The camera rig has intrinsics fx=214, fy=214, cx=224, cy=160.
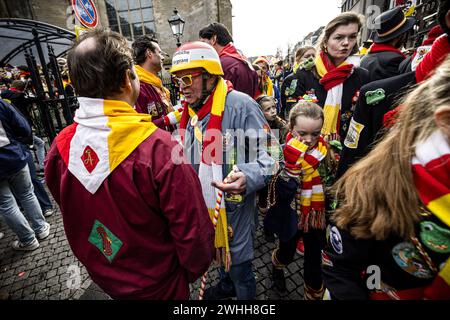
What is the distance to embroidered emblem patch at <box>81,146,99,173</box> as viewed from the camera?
1.07 meters

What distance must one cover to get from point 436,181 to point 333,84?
7.21ft

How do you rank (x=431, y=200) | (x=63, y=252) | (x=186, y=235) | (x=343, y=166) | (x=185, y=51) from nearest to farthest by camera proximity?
(x=431, y=200) → (x=186, y=235) → (x=185, y=51) → (x=343, y=166) → (x=63, y=252)

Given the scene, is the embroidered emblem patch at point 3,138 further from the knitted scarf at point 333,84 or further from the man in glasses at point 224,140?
the knitted scarf at point 333,84

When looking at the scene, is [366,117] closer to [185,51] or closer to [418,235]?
[418,235]

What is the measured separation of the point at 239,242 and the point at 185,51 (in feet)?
5.41

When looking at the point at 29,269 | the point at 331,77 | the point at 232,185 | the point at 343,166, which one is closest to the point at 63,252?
the point at 29,269

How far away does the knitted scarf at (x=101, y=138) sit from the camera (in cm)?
104

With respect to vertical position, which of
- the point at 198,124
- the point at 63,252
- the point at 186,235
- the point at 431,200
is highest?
the point at 198,124

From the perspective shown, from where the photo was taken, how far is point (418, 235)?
2.60 feet

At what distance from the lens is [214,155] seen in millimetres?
1766

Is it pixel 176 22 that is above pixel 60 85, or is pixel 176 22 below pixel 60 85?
above

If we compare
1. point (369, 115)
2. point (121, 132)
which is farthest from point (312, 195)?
point (121, 132)

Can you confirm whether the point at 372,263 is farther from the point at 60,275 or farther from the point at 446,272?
the point at 60,275

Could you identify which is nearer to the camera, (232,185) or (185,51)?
→ (232,185)
